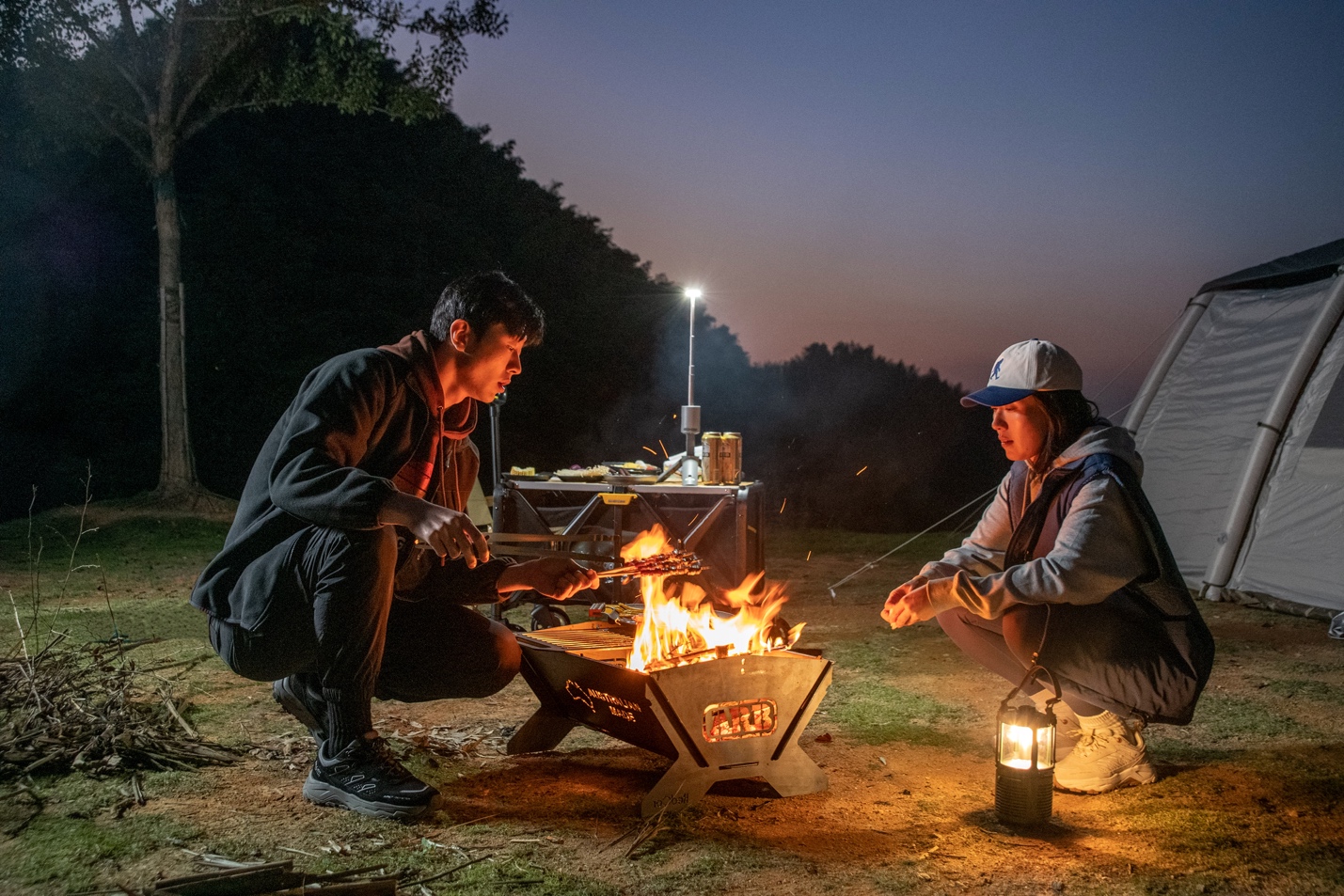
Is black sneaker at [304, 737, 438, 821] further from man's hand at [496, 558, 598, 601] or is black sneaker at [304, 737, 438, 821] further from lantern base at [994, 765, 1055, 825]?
lantern base at [994, 765, 1055, 825]

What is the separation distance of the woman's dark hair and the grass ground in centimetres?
116

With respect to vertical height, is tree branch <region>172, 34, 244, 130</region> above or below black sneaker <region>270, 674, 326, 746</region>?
above

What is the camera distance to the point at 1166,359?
8266 millimetres

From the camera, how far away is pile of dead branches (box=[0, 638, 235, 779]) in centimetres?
321

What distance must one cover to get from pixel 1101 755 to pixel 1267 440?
17.2 feet

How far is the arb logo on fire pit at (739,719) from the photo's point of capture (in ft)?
9.64

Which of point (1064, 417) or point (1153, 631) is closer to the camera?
point (1153, 631)

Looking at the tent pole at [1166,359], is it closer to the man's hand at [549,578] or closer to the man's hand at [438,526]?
the man's hand at [549,578]

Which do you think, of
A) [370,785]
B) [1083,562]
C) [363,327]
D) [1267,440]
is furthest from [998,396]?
[363,327]

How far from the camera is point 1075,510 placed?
9.69 ft

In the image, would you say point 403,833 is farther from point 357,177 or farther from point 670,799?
point 357,177

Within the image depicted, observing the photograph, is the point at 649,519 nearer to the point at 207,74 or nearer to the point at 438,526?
the point at 438,526

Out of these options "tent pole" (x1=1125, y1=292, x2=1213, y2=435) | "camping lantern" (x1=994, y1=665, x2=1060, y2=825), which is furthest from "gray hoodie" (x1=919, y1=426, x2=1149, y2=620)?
"tent pole" (x1=1125, y1=292, x2=1213, y2=435)

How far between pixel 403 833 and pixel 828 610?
4.60m
